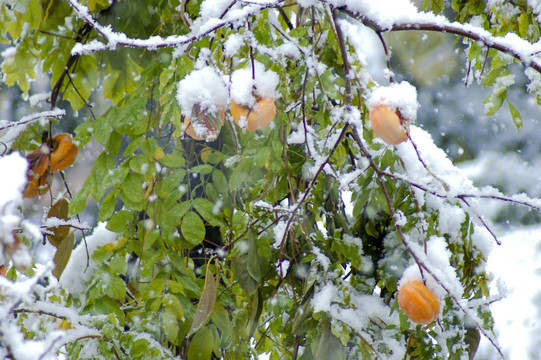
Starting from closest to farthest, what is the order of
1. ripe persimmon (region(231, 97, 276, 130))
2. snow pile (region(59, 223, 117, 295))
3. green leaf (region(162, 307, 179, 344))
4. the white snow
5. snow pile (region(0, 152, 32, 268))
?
snow pile (region(0, 152, 32, 268))
ripe persimmon (region(231, 97, 276, 130))
green leaf (region(162, 307, 179, 344))
snow pile (region(59, 223, 117, 295))
the white snow

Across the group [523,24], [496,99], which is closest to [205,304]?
[496,99]

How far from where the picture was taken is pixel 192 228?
3.44ft

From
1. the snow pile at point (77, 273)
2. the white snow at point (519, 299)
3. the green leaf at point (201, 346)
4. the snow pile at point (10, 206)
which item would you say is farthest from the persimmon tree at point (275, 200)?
the white snow at point (519, 299)

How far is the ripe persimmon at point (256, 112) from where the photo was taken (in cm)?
86

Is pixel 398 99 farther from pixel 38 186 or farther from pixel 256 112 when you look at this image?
pixel 38 186

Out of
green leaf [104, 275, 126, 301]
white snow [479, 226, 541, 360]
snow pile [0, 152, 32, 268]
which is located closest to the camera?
snow pile [0, 152, 32, 268]

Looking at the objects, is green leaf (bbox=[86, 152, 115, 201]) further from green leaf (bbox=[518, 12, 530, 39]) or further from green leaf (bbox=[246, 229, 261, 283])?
green leaf (bbox=[518, 12, 530, 39])

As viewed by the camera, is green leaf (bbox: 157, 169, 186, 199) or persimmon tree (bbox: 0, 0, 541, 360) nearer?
persimmon tree (bbox: 0, 0, 541, 360)

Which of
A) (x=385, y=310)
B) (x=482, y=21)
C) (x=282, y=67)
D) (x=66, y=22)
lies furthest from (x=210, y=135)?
(x=482, y=21)

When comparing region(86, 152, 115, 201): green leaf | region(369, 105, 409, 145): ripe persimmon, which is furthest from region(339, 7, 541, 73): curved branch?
region(86, 152, 115, 201): green leaf

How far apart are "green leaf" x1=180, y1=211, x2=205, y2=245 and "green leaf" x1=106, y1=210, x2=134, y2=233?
177 mm

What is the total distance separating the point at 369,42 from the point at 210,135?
224cm

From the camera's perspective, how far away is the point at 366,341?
3.26 feet

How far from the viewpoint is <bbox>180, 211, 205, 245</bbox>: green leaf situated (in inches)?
41.2
